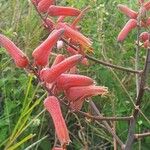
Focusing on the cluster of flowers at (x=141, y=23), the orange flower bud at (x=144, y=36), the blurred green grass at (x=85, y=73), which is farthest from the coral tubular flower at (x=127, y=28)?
the blurred green grass at (x=85, y=73)

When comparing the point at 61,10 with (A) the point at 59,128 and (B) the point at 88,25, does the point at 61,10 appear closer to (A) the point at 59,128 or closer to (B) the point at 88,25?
(A) the point at 59,128

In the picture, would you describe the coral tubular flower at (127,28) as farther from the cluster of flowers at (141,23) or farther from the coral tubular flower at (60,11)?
the coral tubular flower at (60,11)

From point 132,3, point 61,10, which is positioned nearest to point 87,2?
point 132,3

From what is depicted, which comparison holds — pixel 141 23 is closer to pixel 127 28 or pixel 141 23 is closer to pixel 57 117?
pixel 127 28

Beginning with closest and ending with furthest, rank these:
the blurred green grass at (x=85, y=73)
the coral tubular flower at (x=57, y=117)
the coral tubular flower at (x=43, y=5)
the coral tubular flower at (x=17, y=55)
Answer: the coral tubular flower at (x=57, y=117)
the coral tubular flower at (x=17, y=55)
the coral tubular flower at (x=43, y=5)
the blurred green grass at (x=85, y=73)

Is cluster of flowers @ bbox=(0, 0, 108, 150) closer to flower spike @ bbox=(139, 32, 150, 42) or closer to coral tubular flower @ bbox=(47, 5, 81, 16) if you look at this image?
coral tubular flower @ bbox=(47, 5, 81, 16)

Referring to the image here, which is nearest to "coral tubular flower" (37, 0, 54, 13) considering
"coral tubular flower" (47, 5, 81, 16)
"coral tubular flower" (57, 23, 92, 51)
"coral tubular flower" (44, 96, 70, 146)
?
"coral tubular flower" (47, 5, 81, 16)

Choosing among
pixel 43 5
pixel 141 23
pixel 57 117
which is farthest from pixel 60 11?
pixel 57 117
